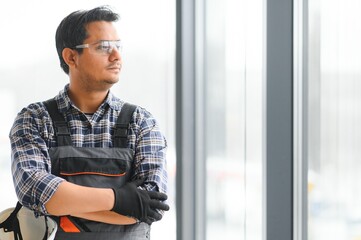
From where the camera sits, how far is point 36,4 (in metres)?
2.86

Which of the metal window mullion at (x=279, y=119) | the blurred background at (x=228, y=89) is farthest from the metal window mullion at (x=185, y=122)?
the metal window mullion at (x=279, y=119)

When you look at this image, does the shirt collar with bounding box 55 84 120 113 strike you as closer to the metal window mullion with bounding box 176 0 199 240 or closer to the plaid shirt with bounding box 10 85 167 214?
the plaid shirt with bounding box 10 85 167 214

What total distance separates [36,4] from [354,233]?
188 centimetres

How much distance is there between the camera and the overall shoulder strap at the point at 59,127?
80.7 inches

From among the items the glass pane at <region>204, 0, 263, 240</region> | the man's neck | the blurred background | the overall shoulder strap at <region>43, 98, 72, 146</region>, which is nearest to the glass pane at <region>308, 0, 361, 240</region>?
the blurred background

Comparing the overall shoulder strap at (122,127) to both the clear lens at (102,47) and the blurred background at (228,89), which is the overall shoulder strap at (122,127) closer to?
the clear lens at (102,47)

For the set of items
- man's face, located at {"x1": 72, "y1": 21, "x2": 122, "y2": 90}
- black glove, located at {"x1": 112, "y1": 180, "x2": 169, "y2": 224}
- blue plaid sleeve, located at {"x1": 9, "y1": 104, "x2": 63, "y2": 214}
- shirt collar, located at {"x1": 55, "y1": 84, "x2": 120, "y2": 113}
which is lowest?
black glove, located at {"x1": 112, "y1": 180, "x2": 169, "y2": 224}

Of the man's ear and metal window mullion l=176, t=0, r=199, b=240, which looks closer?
the man's ear

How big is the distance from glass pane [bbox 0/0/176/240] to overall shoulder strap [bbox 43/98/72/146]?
0.81 m

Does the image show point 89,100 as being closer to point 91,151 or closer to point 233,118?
point 91,151

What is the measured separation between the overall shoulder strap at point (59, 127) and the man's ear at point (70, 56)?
0.19m

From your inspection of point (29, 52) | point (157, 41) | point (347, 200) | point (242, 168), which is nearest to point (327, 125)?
point (347, 200)

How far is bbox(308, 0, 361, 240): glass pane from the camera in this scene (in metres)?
1.96

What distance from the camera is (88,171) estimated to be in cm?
205
